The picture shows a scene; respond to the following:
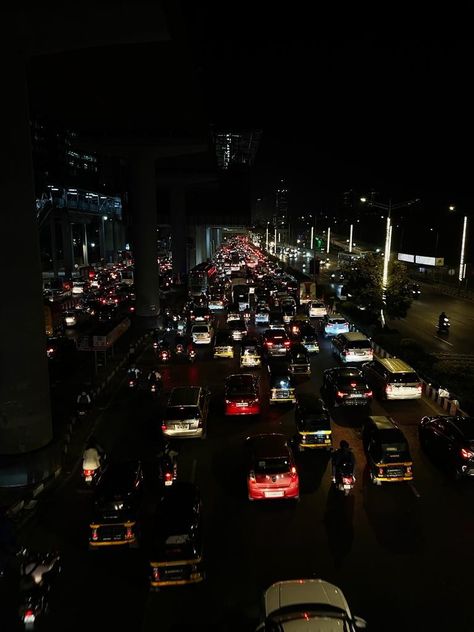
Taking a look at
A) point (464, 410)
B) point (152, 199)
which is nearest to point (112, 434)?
point (464, 410)

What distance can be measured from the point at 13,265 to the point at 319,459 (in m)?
10.4

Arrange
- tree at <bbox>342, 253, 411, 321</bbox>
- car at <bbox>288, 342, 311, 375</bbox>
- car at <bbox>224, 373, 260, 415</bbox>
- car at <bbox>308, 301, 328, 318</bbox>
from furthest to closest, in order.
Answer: car at <bbox>308, 301, 328, 318</bbox>, tree at <bbox>342, 253, 411, 321</bbox>, car at <bbox>288, 342, 311, 375</bbox>, car at <bbox>224, 373, 260, 415</bbox>

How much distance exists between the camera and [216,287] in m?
57.1

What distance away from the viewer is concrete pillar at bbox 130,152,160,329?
38906mm

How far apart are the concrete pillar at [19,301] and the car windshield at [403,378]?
41.9ft

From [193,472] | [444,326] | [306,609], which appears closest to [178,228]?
[444,326]

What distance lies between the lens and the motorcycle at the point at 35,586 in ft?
29.4

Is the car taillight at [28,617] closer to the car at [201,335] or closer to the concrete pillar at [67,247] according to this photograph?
the car at [201,335]

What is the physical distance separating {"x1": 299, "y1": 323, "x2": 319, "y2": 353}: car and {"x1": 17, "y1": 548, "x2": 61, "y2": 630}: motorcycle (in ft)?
71.2

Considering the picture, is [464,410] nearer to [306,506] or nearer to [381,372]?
[381,372]

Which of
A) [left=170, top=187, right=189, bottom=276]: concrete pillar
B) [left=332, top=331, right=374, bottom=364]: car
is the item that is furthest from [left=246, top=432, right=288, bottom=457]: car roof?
[left=170, top=187, right=189, bottom=276]: concrete pillar

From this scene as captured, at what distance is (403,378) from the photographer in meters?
20.5

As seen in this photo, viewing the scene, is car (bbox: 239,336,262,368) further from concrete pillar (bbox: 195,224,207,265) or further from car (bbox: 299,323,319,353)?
concrete pillar (bbox: 195,224,207,265)

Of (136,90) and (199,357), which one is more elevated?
(136,90)
